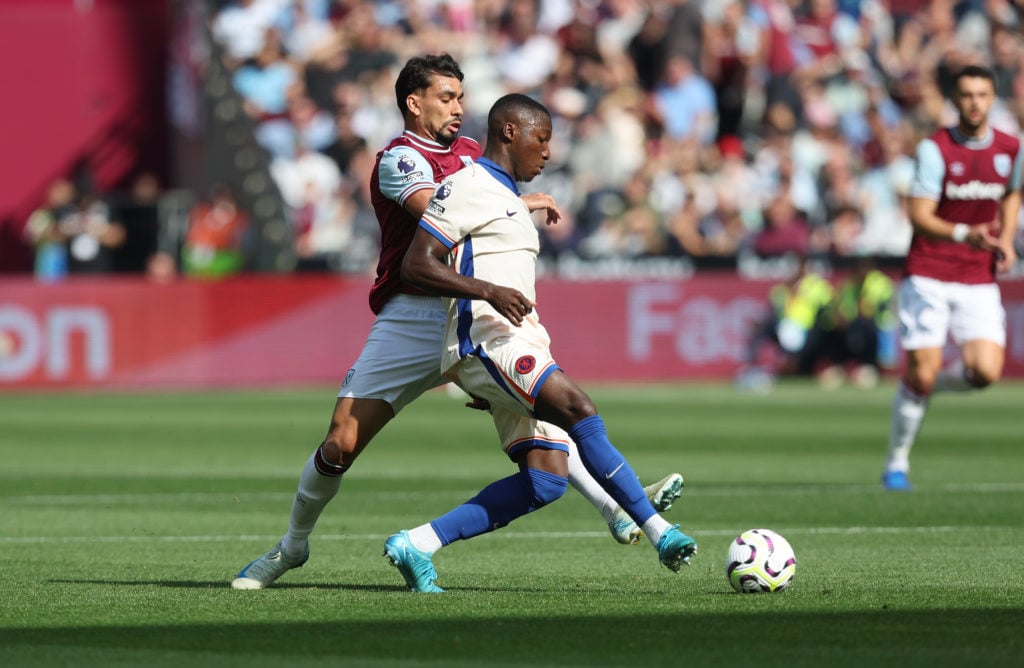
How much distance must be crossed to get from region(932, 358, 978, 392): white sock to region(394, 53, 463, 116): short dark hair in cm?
557

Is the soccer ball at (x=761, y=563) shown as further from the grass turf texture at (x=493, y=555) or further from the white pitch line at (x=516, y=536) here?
the white pitch line at (x=516, y=536)

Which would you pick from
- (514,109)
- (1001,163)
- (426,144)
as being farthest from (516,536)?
(1001,163)

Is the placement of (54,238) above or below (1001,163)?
below

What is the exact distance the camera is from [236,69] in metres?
28.2

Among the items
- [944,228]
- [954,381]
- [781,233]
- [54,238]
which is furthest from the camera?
[54,238]

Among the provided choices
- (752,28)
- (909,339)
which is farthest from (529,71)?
(909,339)

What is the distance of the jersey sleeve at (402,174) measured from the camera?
26.1 feet

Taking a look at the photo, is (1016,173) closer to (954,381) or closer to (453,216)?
(954,381)

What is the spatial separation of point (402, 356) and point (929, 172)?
5.45 meters

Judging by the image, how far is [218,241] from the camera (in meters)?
26.4

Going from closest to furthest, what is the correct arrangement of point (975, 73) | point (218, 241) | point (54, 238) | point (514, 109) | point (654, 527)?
1. point (654, 527)
2. point (514, 109)
3. point (975, 73)
4. point (218, 241)
5. point (54, 238)

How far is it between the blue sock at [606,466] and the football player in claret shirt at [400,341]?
0.76ft

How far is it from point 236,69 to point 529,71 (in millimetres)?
4281

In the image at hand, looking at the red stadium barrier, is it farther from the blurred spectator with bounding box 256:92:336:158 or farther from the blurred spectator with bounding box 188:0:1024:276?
the blurred spectator with bounding box 256:92:336:158
